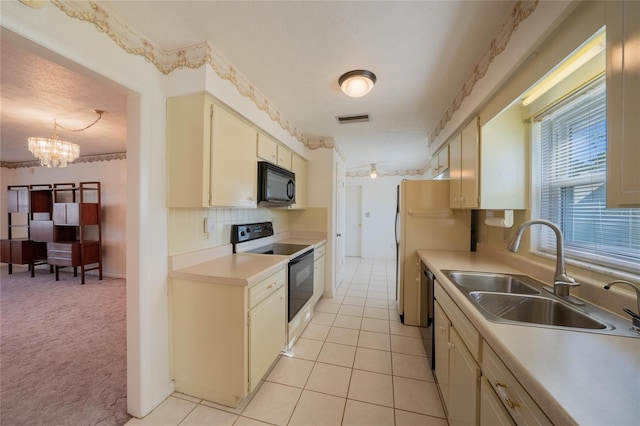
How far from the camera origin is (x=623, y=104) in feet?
2.28

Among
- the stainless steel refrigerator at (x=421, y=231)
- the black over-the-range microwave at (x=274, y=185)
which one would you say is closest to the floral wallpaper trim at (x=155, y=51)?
the black over-the-range microwave at (x=274, y=185)

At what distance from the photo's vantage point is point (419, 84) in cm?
203

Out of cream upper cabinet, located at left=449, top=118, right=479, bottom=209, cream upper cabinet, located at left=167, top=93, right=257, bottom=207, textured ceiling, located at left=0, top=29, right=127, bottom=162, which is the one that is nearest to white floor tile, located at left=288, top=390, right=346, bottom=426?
cream upper cabinet, located at left=167, top=93, right=257, bottom=207

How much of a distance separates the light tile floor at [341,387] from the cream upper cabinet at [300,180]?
158 cm

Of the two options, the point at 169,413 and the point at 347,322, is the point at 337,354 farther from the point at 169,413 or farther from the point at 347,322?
the point at 169,413

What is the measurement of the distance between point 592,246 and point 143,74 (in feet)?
9.32

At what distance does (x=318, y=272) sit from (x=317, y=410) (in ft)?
5.46

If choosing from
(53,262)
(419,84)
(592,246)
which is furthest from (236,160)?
(53,262)

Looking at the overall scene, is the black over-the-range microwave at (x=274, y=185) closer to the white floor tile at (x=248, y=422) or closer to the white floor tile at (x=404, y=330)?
the white floor tile at (x=248, y=422)

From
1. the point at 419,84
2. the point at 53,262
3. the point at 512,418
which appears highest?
the point at 419,84

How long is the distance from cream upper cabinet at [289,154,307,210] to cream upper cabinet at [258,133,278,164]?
1.68 ft

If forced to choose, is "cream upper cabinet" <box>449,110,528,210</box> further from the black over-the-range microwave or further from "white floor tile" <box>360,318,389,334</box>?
the black over-the-range microwave

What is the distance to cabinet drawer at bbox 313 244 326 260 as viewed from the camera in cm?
298

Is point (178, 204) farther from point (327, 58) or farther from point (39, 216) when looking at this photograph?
point (39, 216)
